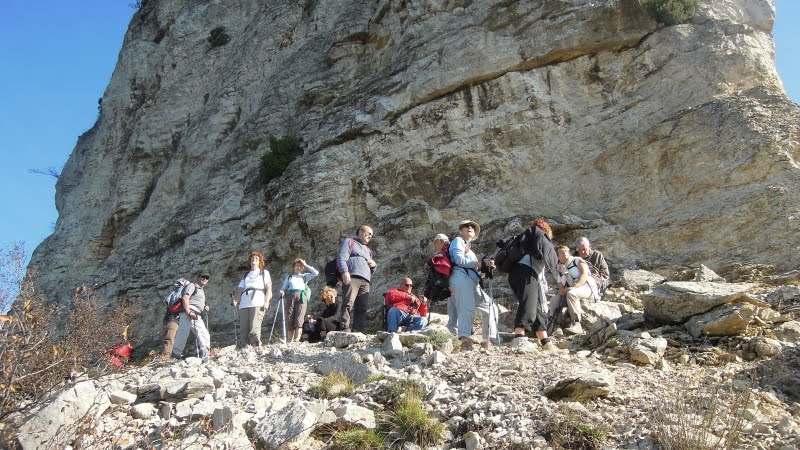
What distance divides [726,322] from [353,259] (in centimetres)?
564

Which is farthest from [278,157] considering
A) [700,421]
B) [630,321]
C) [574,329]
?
[700,421]

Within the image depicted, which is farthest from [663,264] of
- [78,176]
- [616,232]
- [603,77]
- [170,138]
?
[78,176]

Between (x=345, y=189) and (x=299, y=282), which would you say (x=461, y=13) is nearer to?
(x=345, y=189)

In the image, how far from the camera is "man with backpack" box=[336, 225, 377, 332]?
1109cm

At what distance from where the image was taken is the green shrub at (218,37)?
28625mm

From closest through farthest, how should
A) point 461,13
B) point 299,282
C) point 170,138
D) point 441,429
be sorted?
point 441,429 < point 299,282 < point 461,13 < point 170,138

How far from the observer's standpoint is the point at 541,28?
16.5m

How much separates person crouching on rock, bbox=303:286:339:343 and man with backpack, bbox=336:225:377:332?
0.21 metres

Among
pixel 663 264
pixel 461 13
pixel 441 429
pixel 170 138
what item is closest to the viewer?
pixel 441 429

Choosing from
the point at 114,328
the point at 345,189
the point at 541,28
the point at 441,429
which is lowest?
the point at 441,429

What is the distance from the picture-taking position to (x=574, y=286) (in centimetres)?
991

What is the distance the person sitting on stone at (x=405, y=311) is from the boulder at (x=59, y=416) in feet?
17.5

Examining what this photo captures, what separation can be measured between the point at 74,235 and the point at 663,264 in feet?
79.1

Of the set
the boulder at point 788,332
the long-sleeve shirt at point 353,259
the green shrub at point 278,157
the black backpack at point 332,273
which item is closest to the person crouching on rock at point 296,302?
the black backpack at point 332,273
